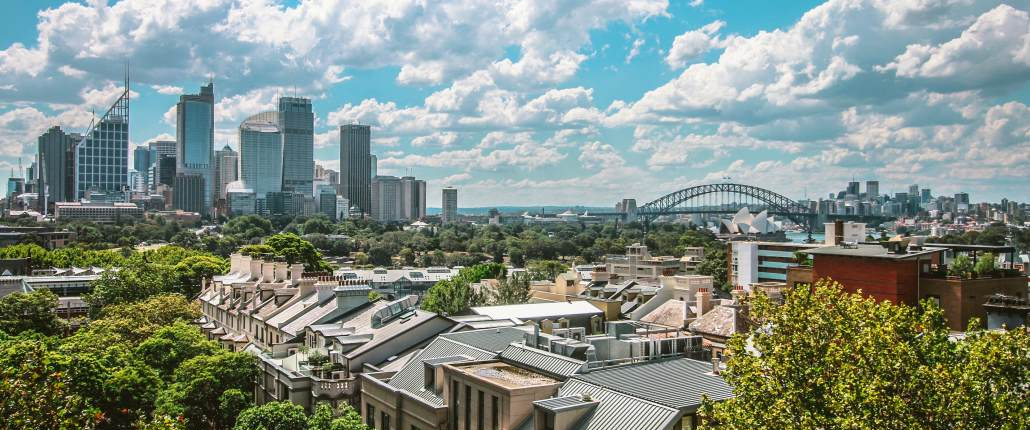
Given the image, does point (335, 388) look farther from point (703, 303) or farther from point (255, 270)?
point (255, 270)

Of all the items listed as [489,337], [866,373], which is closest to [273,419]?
[489,337]

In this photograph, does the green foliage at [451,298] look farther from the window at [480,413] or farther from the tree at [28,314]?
the window at [480,413]

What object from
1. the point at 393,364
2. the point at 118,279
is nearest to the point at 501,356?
the point at 393,364

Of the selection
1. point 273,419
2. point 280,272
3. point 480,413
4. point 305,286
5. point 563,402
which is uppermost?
point 280,272

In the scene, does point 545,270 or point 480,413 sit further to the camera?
point 545,270

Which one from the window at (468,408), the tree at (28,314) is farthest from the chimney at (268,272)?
the window at (468,408)
